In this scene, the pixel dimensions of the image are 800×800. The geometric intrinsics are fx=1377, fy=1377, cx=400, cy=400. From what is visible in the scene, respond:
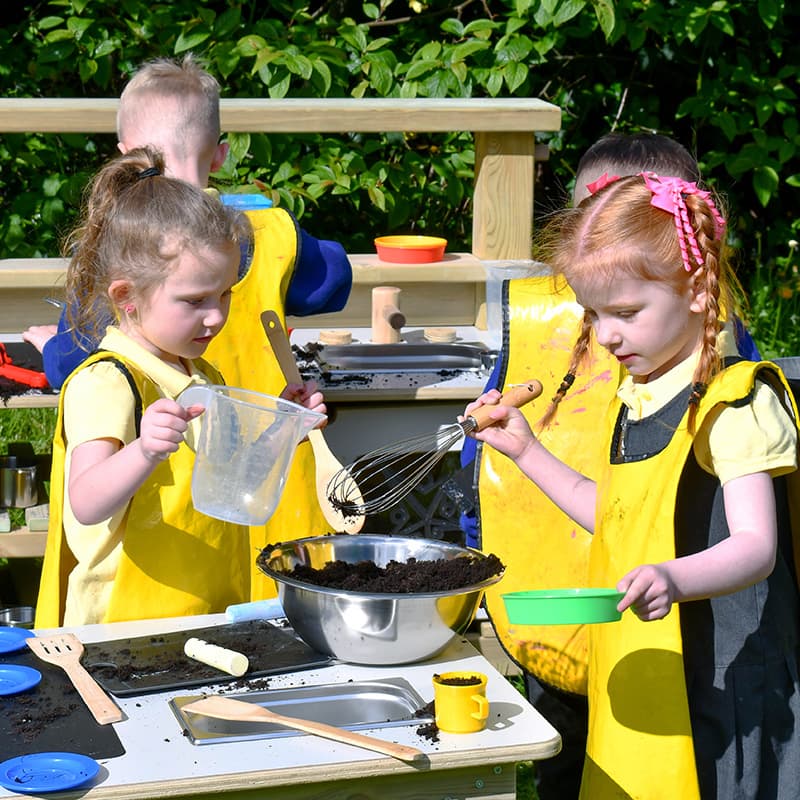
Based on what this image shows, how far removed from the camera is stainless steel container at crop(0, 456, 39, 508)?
12.8 ft

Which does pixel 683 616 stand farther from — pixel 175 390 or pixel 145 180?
pixel 145 180

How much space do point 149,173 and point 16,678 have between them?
3.43 feet

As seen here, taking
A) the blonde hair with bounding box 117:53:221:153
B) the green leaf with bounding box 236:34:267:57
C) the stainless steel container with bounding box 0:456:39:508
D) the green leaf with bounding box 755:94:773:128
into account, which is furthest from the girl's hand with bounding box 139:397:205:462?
the green leaf with bounding box 755:94:773:128

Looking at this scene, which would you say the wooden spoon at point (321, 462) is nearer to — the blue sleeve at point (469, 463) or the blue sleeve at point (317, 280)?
the blue sleeve at point (317, 280)

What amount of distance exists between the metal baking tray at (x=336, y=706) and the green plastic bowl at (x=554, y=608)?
211 mm

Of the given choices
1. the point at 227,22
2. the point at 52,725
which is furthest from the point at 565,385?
the point at 227,22

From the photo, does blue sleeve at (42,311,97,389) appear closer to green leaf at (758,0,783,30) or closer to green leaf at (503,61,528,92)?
green leaf at (503,61,528,92)

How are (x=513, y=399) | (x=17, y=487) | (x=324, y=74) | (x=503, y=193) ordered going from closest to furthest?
1. (x=513, y=399)
2. (x=17, y=487)
3. (x=503, y=193)
4. (x=324, y=74)

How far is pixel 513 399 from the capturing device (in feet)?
7.66

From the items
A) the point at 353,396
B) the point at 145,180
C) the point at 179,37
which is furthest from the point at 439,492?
the point at 179,37

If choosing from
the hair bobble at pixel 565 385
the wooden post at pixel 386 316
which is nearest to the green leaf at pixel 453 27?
the wooden post at pixel 386 316

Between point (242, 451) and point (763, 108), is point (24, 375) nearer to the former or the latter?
point (242, 451)

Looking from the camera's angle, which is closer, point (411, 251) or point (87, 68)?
point (411, 251)

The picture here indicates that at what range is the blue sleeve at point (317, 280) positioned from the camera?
330 centimetres
